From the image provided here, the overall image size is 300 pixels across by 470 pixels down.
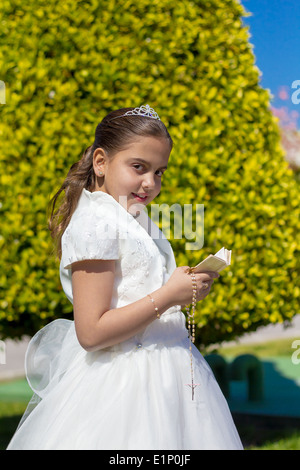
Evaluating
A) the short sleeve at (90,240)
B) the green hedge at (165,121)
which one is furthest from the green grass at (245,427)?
the short sleeve at (90,240)

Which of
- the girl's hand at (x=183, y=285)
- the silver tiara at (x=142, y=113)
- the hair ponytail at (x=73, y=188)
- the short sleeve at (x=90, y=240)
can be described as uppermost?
the silver tiara at (x=142, y=113)

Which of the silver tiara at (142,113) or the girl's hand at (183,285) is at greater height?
the silver tiara at (142,113)

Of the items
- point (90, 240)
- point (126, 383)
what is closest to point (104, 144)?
point (90, 240)

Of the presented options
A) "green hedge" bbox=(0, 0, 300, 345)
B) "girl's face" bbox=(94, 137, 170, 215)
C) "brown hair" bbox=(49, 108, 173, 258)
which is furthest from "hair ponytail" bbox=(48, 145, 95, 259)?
"green hedge" bbox=(0, 0, 300, 345)

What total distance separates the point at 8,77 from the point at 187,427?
3.08 meters

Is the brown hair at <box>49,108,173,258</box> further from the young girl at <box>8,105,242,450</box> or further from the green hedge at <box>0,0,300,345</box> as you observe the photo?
the green hedge at <box>0,0,300,345</box>

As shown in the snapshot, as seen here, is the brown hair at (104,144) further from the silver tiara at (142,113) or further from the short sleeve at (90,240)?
the short sleeve at (90,240)

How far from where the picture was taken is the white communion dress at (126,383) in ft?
6.32

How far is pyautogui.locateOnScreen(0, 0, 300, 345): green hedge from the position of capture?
406 centimetres

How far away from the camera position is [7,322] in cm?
428

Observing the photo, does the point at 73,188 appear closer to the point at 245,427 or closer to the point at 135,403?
the point at 135,403

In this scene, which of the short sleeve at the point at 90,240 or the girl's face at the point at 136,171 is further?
the girl's face at the point at 136,171

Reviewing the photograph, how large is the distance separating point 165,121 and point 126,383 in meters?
2.62

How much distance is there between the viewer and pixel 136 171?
219 cm
